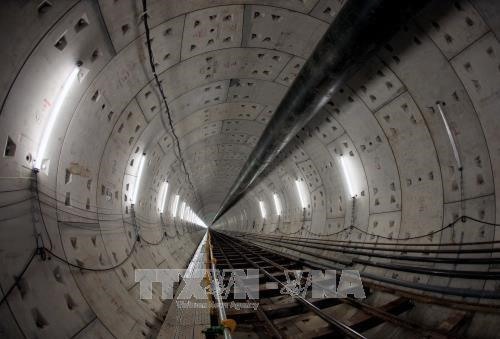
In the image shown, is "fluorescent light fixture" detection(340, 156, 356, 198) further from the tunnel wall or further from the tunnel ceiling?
the tunnel ceiling

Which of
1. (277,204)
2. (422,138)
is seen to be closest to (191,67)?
(422,138)

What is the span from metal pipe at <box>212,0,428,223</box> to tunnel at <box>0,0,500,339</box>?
3 cm

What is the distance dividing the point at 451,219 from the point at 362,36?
13.9 feet

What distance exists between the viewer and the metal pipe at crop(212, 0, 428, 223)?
13.7ft

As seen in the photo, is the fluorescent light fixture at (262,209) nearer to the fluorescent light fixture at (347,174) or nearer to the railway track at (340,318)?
the fluorescent light fixture at (347,174)

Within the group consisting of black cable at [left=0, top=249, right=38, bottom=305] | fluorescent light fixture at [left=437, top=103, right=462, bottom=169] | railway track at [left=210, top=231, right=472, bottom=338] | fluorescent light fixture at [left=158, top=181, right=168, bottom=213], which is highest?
fluorescent light fixture at [left=437, top=103, right=462, bottom=169]

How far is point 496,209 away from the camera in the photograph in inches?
195

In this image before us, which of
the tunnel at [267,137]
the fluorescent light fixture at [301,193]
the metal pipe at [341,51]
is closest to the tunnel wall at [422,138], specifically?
the tunnel at [267,137]

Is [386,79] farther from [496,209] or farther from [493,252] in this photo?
[493,252]

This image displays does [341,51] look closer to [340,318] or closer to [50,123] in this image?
[340,318]

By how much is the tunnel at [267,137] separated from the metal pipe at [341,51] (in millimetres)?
31

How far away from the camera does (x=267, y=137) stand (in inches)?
385

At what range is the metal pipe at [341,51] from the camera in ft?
13.7

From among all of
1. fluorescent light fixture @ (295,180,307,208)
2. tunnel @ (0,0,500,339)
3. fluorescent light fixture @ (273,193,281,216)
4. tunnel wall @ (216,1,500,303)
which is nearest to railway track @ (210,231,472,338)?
tunnel @ (0,0,500,339)
